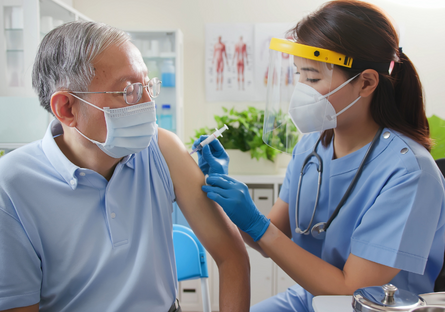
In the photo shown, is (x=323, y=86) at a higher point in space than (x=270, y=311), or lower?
higher

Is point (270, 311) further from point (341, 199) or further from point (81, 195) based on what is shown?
point (81, 195)

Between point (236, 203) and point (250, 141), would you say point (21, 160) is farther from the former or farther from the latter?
point (250, 141)

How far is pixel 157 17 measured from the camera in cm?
276

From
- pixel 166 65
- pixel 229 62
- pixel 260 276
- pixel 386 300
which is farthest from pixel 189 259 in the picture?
pixel 229 62

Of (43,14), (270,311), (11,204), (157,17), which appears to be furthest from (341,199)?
(157,17)

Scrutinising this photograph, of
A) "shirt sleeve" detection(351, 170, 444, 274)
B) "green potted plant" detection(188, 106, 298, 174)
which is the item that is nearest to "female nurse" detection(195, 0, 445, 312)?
"shirt sleeve" detection(351, 170, 444, 274)

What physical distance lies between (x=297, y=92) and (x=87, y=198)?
74 centimetres

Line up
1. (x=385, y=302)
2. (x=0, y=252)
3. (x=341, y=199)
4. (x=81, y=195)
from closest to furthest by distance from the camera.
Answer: (x=385, y=302)
(x=0, y=252)
(x=81, y=195)
(x=341, y=199)

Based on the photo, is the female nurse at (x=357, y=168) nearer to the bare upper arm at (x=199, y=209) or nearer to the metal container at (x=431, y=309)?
the bare upper arm at (x=199, y=209)

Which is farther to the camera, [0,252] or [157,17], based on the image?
[157,17]

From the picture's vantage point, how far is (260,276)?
2.27 meters

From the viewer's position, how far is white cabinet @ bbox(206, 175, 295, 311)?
2221 millimetres

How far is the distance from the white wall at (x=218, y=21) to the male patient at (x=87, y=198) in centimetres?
187

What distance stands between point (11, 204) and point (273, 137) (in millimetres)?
884
